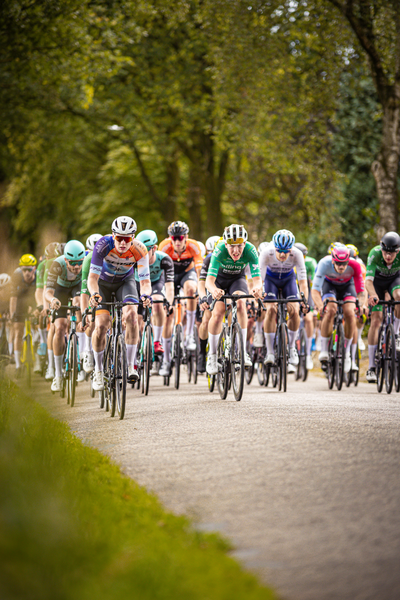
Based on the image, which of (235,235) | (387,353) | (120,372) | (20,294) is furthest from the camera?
(20,294)

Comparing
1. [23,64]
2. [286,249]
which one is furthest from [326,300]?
[23,64]

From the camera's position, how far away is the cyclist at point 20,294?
643 inches

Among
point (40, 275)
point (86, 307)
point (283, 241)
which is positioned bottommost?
point (86, 307)

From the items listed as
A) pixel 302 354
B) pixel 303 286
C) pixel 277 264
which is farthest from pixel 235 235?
pixel 302 354

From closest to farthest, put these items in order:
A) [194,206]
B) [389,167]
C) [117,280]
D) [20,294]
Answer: [117,280] < [20,294] < [389,167] < [194,206]

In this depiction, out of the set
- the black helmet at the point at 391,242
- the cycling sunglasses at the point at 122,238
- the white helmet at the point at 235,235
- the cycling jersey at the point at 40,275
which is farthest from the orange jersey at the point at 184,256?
the cycling sunglasses at the point at 122,238

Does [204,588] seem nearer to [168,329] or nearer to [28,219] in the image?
[168,329]

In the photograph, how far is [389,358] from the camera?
12180 mm

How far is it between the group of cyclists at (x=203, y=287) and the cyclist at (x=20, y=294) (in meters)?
1.74

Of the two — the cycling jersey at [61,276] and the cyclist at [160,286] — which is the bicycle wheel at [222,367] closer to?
the cyclist at [160,286]

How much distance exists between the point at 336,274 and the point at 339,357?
1.31 meters

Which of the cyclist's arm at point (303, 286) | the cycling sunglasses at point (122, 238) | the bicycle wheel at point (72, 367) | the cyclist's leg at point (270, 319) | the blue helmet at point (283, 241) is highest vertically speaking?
the blue helmet at point (283, 241)

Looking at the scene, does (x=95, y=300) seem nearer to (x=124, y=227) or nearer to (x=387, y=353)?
(x=124, y=227)

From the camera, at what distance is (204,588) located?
367 cm
